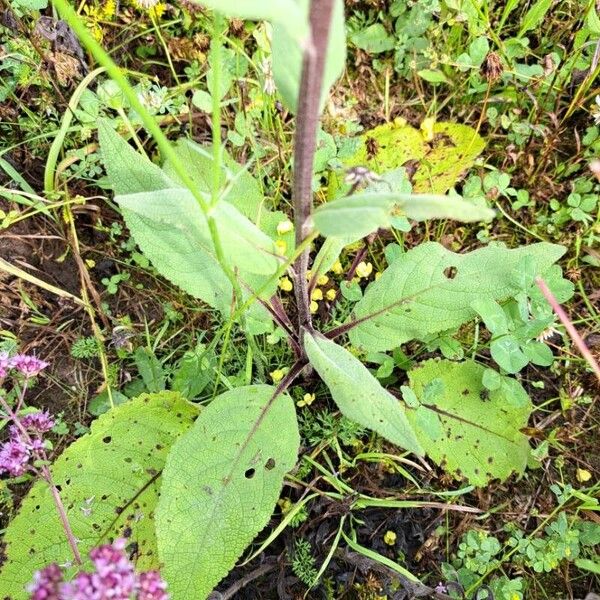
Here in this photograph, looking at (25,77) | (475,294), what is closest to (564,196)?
(475,294)

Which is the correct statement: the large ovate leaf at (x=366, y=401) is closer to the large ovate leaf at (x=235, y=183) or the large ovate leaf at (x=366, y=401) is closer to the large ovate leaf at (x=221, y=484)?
the large ovate leaf at (x=221, y=484)

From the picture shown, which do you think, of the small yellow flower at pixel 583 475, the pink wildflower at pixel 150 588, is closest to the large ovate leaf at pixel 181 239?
the pink wildflower at pixel 150 588

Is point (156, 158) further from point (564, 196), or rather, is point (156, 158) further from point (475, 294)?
point (564, 196)

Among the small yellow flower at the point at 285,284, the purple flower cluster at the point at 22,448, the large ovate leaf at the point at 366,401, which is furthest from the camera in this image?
the small yellow flower at the point at 285,284

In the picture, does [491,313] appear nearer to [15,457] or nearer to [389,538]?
[389,538]

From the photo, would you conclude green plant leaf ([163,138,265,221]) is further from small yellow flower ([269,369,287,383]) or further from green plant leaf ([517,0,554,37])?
green plant leaf ([517,0,554,37])

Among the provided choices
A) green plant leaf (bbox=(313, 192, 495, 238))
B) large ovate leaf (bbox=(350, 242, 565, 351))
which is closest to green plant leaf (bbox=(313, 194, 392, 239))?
green plant leaf (bbox=(313, 192, 495, 238))
